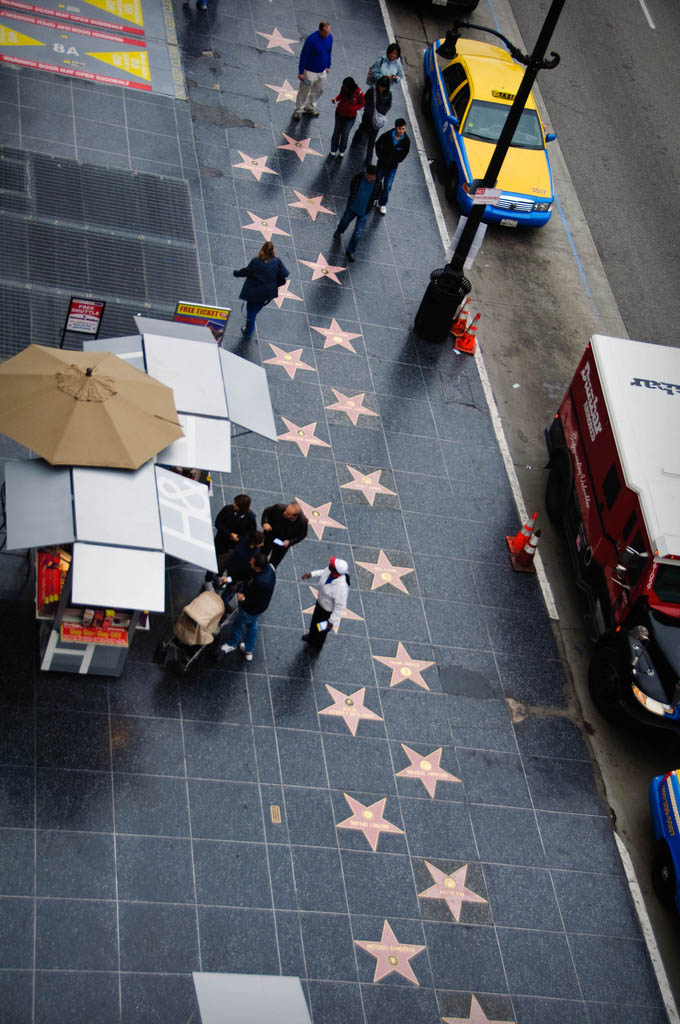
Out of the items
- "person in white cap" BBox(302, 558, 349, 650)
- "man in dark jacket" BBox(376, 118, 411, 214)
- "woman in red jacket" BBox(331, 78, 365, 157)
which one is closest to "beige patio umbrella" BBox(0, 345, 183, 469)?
"person in white cap" BBox(302, 558, 349, 650)

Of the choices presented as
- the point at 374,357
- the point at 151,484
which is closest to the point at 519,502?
the point at 374,357

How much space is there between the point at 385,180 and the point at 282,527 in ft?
29.7

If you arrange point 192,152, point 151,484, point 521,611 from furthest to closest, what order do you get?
point 192,152 < point 521,611 < point 151,484

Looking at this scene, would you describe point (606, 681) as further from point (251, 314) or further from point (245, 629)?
point (251, 314)

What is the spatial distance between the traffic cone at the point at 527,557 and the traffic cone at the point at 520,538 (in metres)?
0.08

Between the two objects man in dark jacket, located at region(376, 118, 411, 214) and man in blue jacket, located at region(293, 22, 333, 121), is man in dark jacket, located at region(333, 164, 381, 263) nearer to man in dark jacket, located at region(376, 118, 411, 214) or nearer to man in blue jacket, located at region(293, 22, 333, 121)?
man in dark jacket, located at region(376, 118, 411, 214)

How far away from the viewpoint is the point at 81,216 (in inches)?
642

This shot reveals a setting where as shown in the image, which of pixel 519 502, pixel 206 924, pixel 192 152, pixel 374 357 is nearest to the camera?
pixel 206 924

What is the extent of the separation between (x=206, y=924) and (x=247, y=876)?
2.07 ft

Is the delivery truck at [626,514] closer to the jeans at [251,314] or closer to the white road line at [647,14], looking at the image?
the jeans at [251,314]

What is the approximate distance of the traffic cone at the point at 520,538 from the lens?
14094 millimetres

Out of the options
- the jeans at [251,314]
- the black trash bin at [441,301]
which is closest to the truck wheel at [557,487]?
the black trash bin at [441,301]

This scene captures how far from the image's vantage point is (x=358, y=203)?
56.0 feet

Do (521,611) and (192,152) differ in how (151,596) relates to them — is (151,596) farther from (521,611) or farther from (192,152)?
(192,152)
